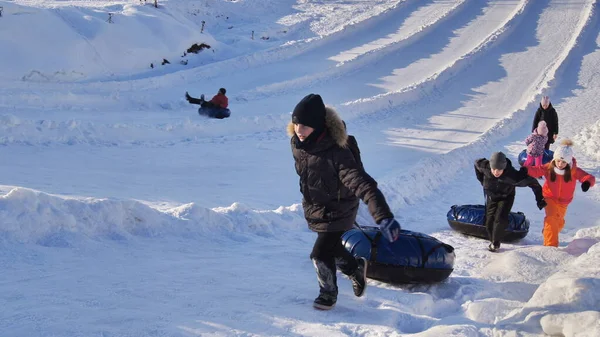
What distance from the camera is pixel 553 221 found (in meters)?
7.80

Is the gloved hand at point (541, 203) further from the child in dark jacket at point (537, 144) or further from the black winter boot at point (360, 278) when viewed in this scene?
the child in dark jacket at point (537, 144)

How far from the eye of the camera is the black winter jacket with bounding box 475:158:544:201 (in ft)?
23.5

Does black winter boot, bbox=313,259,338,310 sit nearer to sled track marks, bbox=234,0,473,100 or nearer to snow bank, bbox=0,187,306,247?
snow bank, bbox=0,187,306,247

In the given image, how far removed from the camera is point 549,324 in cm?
423

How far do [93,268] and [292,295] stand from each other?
171cm

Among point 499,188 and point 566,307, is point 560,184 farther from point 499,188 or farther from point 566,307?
point 566,307

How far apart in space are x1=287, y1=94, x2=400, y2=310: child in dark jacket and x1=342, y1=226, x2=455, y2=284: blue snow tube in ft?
3.38

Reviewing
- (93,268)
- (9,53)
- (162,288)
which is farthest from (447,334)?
(9,53)

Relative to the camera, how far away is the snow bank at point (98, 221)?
19.1 ft

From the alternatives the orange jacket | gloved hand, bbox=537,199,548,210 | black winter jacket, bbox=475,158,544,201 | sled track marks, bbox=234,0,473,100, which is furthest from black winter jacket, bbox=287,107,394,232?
sled track marks, bbox=234,0,473,100

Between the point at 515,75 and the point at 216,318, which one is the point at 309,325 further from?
the point at 515,75

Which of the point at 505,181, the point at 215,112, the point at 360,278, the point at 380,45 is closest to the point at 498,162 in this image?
the point at 505,181

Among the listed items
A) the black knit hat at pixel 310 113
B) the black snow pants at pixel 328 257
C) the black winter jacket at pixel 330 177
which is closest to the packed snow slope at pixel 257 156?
the black snow pants at pixel 328 257

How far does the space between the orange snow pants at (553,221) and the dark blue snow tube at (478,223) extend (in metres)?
0.48
